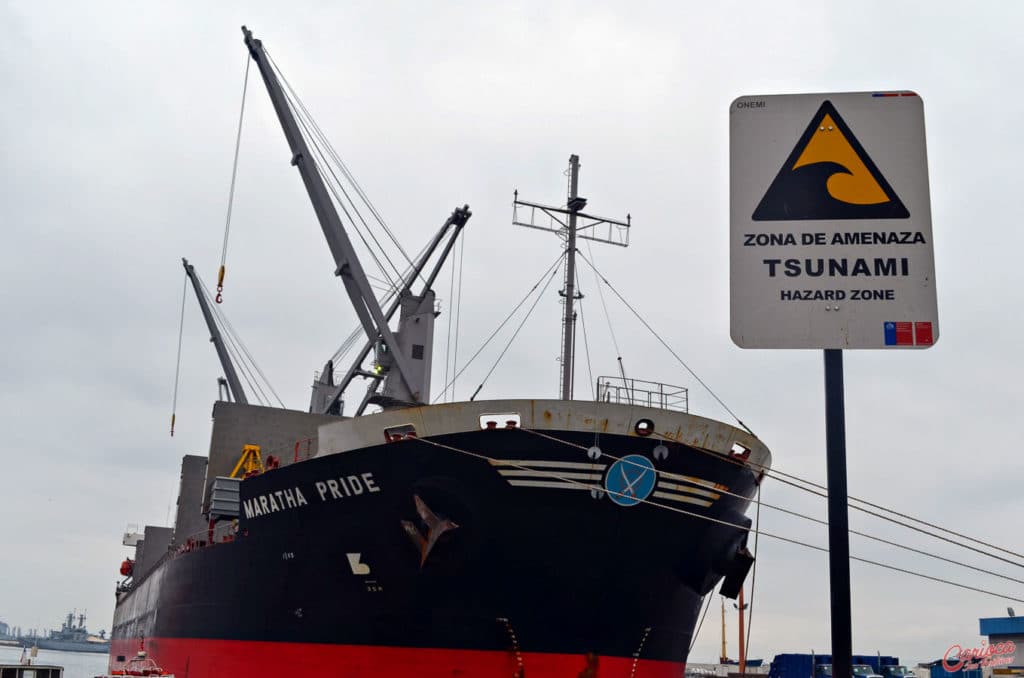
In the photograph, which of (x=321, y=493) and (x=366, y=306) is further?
(x=366, y=306)

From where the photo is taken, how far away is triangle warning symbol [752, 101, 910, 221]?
6086 millimetres

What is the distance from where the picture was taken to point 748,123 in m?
6.32

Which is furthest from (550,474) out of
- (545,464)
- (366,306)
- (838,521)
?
(366,306)

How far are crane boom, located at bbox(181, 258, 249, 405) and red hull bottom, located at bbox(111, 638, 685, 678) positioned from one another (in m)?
19.9

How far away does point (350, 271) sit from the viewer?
2825 cm

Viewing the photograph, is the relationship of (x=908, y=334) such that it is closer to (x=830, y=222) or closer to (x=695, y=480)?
(x=830, y=222)

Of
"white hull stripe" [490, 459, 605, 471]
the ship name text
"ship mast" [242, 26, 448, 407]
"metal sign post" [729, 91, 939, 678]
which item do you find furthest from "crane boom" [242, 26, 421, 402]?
"metal sign post" [729, 91, 939, 678]

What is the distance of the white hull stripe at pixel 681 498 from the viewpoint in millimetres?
17203

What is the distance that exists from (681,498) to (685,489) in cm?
18

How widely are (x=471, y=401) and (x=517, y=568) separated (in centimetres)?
305

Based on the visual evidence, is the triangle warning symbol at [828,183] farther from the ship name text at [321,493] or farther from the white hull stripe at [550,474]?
the ship name text at [321,493]

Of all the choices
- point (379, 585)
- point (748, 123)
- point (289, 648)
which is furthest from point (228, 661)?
point (748, 123)

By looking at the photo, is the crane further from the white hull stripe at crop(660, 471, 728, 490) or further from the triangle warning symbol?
the triangle warning symbol

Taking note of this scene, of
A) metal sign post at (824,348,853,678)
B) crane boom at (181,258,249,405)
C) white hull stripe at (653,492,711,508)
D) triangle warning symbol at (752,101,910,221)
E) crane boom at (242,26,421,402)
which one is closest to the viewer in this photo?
metal sign post at (824,348,853,678)
